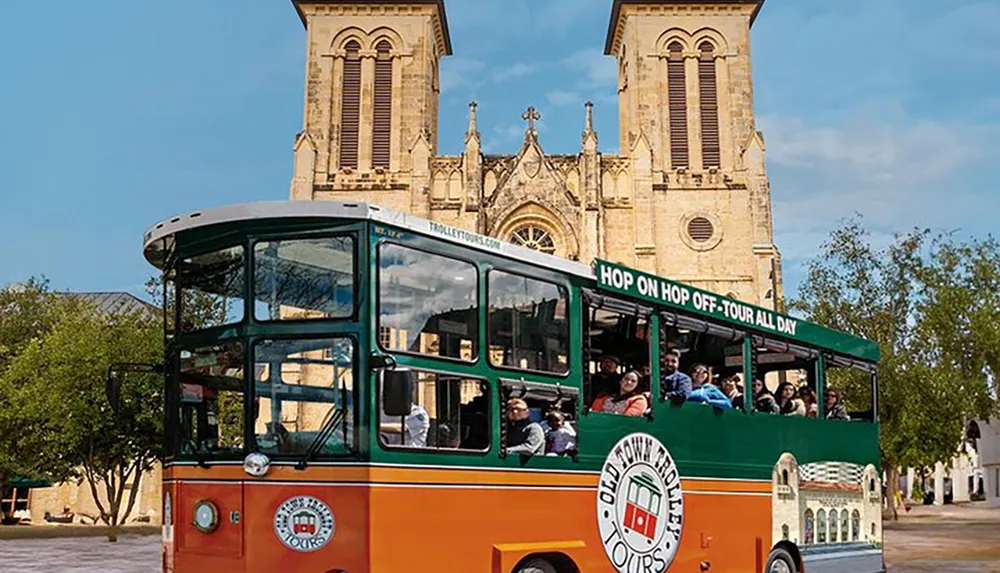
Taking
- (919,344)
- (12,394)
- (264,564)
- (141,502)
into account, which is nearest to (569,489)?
(264,564)

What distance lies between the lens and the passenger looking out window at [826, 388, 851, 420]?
38.0 ft

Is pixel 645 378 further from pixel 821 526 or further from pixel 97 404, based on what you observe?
pixel 97 404

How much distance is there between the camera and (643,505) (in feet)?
28.4

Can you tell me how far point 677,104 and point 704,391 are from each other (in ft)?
120

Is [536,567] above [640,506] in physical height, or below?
below

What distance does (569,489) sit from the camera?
7.85 meters

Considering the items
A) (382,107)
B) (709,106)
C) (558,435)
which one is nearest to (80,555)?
(558,435)

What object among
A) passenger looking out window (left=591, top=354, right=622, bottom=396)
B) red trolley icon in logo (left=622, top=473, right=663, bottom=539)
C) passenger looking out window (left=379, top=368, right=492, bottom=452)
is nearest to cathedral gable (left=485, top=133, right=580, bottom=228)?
passenger looking out window (left=591, top=354, right=622, bottom=396)

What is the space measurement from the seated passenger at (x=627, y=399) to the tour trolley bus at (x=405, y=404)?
0.07m

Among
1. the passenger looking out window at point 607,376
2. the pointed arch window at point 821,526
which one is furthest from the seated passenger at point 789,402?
the passenger looking out window at point 607,376

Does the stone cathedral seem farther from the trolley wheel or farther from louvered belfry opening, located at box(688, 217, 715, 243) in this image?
the trolley wheel

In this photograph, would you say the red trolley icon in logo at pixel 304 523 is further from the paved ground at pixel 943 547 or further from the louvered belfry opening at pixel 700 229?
the louvered belfry opening at pixel 700 229

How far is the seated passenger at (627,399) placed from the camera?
857cm

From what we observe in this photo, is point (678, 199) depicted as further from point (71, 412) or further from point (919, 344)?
point (71, 412)
